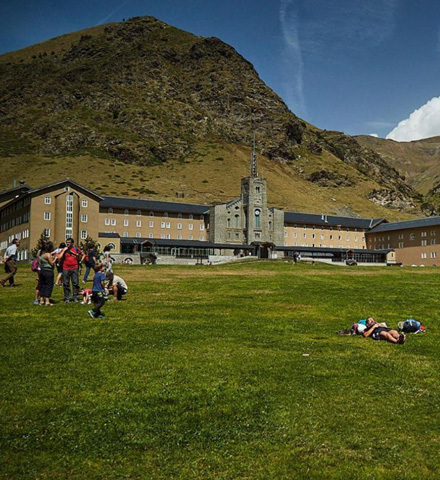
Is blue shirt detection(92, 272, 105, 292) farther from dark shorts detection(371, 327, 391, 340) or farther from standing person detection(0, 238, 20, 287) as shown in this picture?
dark shorts detection(371, 327, 391, 340)

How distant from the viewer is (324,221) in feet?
446

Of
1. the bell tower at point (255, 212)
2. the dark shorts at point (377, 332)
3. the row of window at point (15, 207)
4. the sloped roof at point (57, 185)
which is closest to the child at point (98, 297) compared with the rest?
the dark shorts at point (377, 332)

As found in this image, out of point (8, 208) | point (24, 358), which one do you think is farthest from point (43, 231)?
point (24, 358)

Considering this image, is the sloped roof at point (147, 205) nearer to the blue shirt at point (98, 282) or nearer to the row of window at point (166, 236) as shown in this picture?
the row of window at point (166, 236)

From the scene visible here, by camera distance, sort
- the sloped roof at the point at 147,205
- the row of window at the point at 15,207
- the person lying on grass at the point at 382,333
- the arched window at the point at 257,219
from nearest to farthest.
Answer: the person lying on grass at the point at 382,333
the row of window at the point at 15,207
the sloped roof at the point at 147,205
the arched window at the point at 257,219

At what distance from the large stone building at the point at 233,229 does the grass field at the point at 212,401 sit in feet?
272

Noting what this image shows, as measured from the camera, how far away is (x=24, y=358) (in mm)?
11594

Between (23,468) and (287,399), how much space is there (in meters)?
5.08

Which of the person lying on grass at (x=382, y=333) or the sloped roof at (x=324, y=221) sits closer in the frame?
the person lying on grass at (x=382, y=333)

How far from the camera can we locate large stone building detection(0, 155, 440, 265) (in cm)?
9714

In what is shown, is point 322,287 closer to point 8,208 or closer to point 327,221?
point 8,208

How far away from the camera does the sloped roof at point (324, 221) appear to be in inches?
5217

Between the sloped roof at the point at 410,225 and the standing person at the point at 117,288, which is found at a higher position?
the sloped roof at the point at 410,225

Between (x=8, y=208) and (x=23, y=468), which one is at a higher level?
(x=8, y=208)
